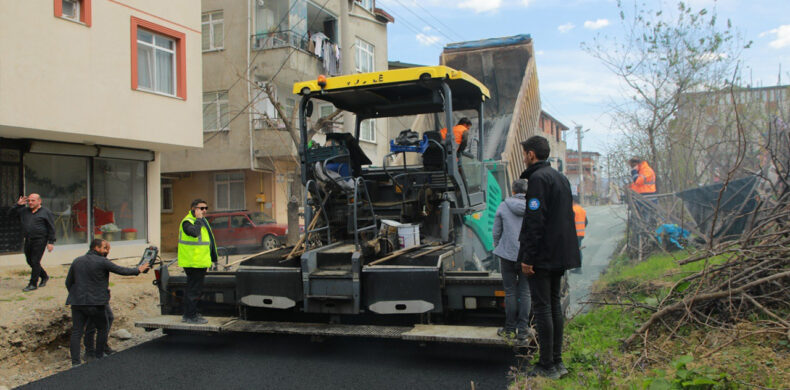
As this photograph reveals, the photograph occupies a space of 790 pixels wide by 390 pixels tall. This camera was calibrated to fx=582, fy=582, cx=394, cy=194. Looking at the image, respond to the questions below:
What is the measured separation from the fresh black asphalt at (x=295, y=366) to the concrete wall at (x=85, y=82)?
596 cm

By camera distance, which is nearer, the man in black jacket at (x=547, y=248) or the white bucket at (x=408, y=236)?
the man in black jacket at (x=547, y=248)

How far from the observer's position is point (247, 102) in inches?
701

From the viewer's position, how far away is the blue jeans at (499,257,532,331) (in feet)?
15.5

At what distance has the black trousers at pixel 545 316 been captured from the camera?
4.08 meters

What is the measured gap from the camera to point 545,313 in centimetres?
408

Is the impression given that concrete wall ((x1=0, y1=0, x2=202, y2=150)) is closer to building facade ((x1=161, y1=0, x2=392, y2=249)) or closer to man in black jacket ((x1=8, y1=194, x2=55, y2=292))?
man in black jacket ((x1=8, y1=194, x2=55, y2=292))

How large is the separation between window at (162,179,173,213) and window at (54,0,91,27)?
1002 centimetres

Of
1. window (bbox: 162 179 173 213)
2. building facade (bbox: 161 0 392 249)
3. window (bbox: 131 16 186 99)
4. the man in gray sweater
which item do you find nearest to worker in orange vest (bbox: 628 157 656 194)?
the man in gray sweater

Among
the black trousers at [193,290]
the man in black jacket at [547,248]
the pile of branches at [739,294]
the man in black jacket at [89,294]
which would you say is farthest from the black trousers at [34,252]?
the pile of branches at [739,294]

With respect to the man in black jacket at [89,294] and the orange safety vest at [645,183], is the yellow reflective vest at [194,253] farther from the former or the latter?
the orange safety vest at [645,183]

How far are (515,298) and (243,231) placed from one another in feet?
43.6

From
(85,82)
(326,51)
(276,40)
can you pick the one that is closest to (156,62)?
(85,82)

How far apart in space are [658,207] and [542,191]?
6.45m

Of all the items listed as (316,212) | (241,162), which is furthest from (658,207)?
(241,162)
